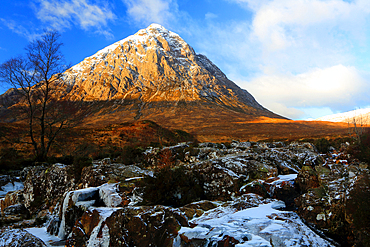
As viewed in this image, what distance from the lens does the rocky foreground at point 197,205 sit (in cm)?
412

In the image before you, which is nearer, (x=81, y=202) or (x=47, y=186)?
(x=81, y=202)

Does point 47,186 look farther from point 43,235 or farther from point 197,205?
point 197,205

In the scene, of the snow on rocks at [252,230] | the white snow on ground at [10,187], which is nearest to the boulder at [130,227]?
the snow on rocks at [252,230]

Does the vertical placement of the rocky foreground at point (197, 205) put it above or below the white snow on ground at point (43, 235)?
above

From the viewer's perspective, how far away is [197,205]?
6070mm

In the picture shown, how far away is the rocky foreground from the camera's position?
4117 millimetres

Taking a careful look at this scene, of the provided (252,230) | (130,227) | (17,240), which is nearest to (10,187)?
(17,240)

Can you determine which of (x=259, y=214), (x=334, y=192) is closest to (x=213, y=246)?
(x=259, y=214)

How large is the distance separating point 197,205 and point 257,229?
2.19 m

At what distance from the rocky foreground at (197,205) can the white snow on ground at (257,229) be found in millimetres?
20

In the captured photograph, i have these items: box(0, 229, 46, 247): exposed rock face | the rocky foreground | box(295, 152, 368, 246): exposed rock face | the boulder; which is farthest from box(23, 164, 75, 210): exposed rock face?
box(295, 152, 368, 246): exposed rock face

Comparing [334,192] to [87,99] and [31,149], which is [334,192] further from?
[87,99]

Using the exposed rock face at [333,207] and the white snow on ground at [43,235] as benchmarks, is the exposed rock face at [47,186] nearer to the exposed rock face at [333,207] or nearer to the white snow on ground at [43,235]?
the white snow on ground at [43,235]

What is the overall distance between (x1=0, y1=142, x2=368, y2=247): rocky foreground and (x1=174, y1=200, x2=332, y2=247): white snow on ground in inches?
0.8
